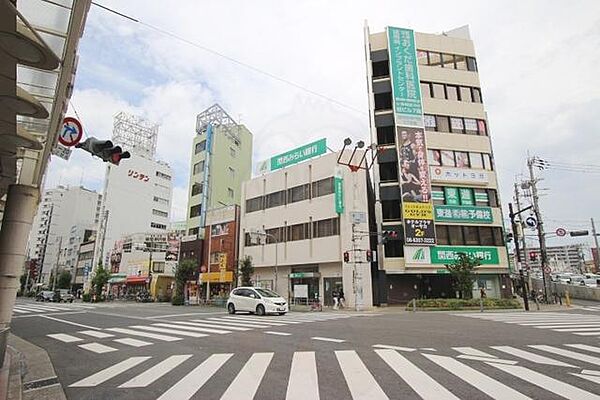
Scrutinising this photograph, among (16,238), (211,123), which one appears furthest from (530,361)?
(211,123)

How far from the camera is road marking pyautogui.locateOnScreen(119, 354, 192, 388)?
5.67 meters

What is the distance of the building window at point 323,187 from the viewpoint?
3228 centimetres

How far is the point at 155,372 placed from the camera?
250 inches

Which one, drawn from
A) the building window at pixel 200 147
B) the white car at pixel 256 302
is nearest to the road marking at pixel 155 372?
the white car at pixel 256 302

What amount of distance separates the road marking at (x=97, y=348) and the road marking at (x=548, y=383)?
8.51m

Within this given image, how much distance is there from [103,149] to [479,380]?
8185mm

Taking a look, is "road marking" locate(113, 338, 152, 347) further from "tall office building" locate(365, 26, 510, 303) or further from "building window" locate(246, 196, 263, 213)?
"building window" locate(246, 196, 263, 213)

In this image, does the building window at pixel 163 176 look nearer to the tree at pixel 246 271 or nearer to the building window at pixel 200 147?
the building window at pixel 200 147

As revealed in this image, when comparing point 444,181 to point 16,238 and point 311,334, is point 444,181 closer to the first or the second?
point 311,334

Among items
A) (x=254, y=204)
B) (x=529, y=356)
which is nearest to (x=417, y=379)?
(x=529, y=356)

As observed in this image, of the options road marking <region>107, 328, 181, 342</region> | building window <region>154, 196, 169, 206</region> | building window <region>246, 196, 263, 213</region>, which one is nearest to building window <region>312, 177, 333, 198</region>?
building window <region>246, 196, 263, 213</region>

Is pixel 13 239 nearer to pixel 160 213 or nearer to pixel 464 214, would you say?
pixel 464 214

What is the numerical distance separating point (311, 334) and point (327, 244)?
20.3 m

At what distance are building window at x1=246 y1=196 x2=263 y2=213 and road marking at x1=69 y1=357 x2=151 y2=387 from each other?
101 ft
